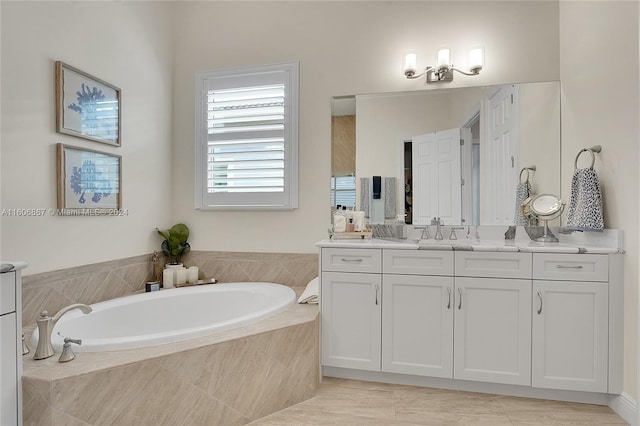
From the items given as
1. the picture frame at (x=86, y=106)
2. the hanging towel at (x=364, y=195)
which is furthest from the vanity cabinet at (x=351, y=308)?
the picture frame at (x=86, y=106)

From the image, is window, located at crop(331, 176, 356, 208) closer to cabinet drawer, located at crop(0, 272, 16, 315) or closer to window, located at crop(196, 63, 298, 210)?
window, located at crop(196, 63, 298, 210)

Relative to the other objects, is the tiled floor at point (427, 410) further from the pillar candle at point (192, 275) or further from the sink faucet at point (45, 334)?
the pillar candle at point (192, 275)

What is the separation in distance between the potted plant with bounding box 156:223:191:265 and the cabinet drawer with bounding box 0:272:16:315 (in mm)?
1636

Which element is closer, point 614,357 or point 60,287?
point 614,357

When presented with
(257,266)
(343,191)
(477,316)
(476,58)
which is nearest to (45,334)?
(257,266)

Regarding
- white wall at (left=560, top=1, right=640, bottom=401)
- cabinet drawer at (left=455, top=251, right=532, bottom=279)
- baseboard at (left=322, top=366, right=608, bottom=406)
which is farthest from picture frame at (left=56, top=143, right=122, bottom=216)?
white wall at (left=560, top=1, right=640, bottom=401)

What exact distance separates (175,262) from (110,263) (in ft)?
2.09

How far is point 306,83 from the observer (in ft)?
10.0

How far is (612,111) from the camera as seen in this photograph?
81.0 inches

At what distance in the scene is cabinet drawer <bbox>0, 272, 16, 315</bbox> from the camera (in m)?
1.43

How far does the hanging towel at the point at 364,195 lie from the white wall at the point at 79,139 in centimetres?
171

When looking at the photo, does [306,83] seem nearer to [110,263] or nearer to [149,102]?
[149,102]

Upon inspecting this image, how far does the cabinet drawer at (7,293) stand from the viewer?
1430 mm

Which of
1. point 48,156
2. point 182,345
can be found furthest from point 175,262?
point 182,345
